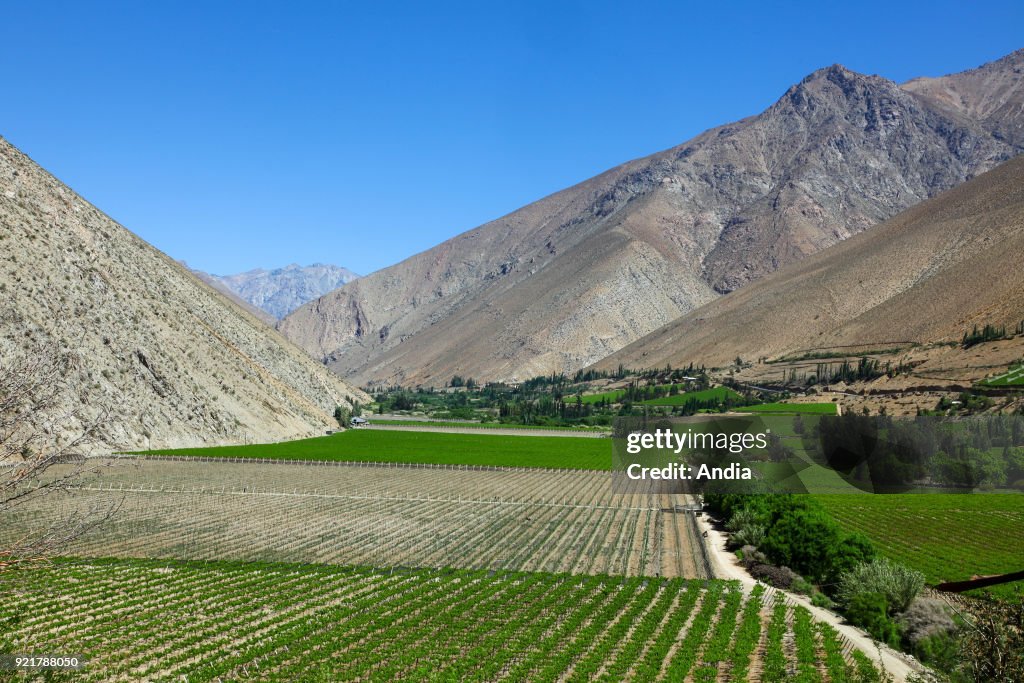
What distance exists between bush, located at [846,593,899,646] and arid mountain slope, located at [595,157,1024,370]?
383 ft

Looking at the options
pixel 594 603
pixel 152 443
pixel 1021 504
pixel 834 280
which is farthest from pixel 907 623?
pixel 834 280

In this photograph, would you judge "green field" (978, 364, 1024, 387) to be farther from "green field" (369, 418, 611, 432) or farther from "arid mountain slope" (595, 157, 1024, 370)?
"green field" (369, 418, 611, 432)

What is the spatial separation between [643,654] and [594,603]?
5.60 m

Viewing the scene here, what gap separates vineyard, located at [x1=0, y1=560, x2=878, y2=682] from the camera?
19672 millimetres

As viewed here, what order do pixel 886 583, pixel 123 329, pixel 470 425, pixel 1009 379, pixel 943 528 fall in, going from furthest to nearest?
pixel 470 425
pixel 1009 379
pixel 123 329
pixel 943 528
pixel 886 583

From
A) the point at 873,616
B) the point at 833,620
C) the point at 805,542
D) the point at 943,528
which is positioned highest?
the point at 805,542

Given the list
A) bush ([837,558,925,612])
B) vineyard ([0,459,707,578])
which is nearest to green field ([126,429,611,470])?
vineyard ([0,459,707,578])

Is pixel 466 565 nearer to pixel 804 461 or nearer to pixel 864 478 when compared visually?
pixel 804 461

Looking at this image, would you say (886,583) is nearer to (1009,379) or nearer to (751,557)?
(751,557)

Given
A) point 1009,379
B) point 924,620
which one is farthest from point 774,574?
point 1009,379

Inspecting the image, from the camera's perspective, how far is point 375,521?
4378cm

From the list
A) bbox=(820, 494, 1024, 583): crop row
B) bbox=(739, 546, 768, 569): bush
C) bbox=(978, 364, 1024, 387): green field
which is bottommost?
bbox=(820, 494, 1024, 583): crop row

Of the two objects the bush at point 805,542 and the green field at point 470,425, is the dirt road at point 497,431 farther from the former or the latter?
the bush at point 805,542

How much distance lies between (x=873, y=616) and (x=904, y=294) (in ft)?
502
